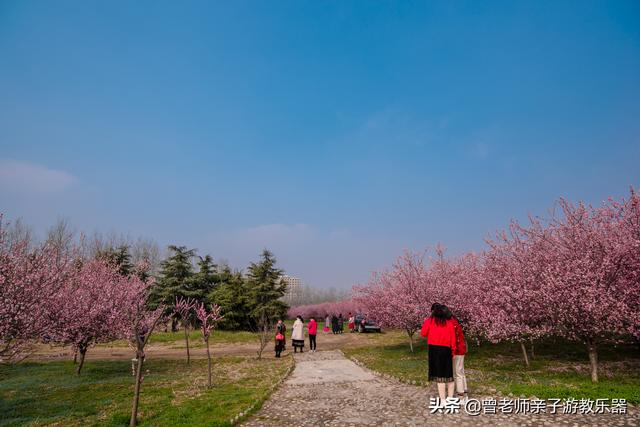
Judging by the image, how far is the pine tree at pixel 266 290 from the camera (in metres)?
43.5

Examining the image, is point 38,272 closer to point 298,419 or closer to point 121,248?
point 298,419

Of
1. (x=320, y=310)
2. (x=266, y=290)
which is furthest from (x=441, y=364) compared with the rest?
(x=320, y=310)

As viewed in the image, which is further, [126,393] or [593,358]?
[126,393]

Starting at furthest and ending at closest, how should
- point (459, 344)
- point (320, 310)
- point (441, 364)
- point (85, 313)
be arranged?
point (320, 310) → point (85, 313) → point (459, 344) → point (441, 364)

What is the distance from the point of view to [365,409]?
30.0 ft

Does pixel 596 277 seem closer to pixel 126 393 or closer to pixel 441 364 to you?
pixel 441 364

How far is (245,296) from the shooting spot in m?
44.6

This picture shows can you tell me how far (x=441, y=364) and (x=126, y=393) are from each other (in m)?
11.7

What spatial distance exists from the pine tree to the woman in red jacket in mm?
35336

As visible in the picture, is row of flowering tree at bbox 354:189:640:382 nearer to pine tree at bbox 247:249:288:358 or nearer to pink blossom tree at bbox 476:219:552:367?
pink blossom tree at bbox 476:219:552:367

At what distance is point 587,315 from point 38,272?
739 inches

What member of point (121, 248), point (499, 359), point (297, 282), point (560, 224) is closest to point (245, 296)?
point (121, 248)

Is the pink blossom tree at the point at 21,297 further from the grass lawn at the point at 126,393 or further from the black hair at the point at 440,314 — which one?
the black hair at the point at 440,314

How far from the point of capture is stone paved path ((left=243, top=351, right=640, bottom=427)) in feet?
25.3
